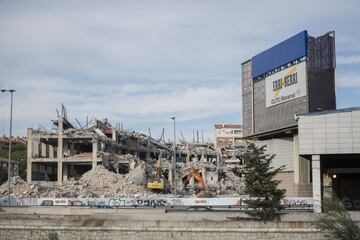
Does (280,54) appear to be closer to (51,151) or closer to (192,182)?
(192,182)

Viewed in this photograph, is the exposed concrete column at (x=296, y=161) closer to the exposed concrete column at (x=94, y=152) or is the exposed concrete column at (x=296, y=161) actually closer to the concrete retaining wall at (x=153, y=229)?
the concrete retaining wall at (x=153, y=229)

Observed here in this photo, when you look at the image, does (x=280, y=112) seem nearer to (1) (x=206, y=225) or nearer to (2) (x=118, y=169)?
(1) (x=206, y=225)

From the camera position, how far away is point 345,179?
69250 millimetres

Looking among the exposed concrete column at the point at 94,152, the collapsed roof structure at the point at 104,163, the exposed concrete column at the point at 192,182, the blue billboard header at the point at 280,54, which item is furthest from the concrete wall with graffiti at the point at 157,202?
the exposed concrete column at the point at 192,182

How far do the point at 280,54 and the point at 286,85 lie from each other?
14.1 feet

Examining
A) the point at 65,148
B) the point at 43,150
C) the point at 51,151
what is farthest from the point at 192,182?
the point at 43,150

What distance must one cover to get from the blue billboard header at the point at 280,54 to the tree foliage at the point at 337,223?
33.3 meters

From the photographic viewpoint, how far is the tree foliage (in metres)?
34.0

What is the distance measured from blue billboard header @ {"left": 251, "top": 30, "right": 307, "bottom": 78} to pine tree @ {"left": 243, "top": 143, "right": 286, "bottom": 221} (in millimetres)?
24924

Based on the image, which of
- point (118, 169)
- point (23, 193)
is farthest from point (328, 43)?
point (118, 169)

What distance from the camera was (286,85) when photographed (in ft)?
227

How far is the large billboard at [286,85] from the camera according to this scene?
217 feet

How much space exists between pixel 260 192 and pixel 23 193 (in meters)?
72.2

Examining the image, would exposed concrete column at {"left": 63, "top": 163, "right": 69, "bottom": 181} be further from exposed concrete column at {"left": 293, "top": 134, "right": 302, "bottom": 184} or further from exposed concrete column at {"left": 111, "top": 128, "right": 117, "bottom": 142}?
exposed concrete column at {"left": 293, "top": 134, "right": 302, "bottom": 184}
